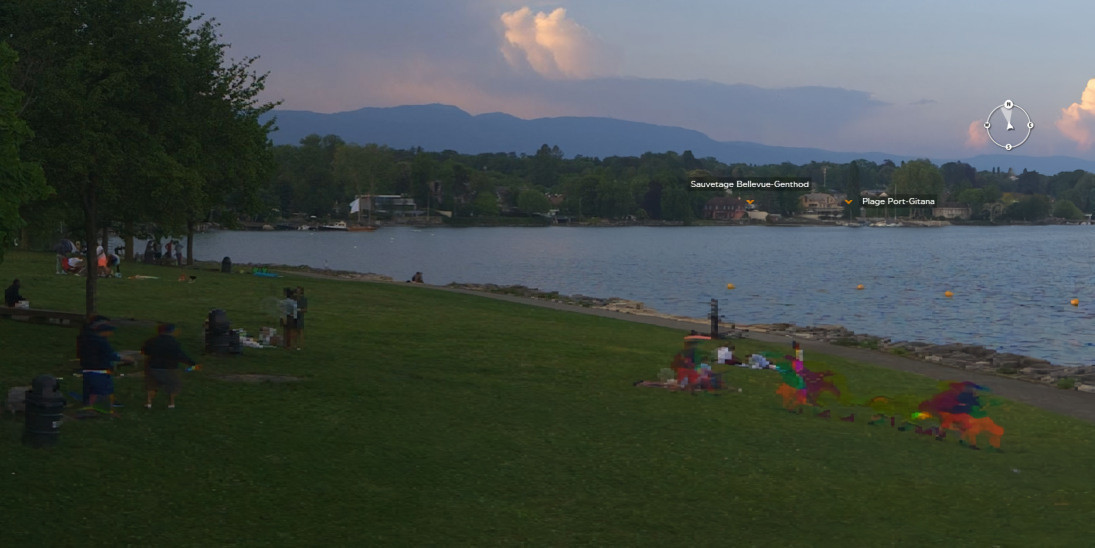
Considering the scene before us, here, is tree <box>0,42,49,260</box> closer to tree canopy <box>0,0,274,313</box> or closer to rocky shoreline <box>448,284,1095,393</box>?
tree canopy <box>0,0,274,313</box>

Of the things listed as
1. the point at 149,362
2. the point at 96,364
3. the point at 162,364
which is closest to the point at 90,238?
the point at 96,364

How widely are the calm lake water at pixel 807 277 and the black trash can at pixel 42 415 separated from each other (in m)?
37.9

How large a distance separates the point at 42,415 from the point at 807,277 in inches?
3278

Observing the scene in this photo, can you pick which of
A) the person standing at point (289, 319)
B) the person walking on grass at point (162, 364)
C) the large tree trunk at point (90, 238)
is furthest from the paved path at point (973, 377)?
the large tree trunk at point (90, 238)

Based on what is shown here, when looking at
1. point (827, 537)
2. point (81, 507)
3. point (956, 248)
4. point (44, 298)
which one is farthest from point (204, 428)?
point (956, 248)

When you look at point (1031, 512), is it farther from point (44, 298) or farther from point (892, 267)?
point (892, 267)

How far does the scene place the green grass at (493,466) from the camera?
11148 mm

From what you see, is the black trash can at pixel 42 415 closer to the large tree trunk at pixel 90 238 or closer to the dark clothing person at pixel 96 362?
the dark clothing person at pixel 96 362

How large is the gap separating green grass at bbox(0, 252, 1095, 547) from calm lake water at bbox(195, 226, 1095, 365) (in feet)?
90.4

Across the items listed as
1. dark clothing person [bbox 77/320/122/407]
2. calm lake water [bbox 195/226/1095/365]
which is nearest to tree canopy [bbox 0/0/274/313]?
dark clothing person [bbox 77/320/122/407]

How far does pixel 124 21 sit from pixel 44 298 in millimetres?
11275

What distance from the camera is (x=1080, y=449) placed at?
1778cm

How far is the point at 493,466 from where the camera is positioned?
13758 millimetres

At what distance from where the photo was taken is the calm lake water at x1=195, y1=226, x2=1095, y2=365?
5350 cm
